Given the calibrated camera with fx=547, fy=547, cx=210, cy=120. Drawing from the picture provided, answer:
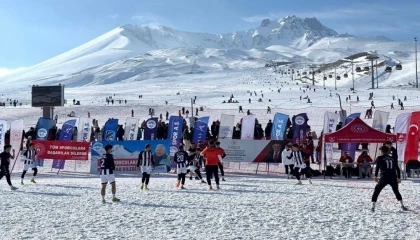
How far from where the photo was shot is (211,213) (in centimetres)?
1106

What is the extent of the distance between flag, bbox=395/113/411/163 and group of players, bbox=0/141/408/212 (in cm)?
338

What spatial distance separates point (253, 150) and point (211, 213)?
1059cm

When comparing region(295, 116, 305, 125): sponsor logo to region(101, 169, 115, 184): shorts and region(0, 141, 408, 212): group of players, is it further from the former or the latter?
region(101, 169, 115, 184): shorts

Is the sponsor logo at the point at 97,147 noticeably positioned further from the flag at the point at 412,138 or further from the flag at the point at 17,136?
the flag at the point at 412,138

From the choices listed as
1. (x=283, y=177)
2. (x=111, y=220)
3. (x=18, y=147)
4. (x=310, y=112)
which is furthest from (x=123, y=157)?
(x=310, y=112)

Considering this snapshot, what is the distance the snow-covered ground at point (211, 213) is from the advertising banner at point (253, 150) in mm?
4276

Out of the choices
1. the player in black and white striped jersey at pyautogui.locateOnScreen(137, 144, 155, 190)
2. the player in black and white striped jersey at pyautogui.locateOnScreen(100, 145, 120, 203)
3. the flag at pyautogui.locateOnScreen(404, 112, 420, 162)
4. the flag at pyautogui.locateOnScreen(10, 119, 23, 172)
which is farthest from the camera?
the flag at pyautogui.locateOnScreen(10, 119, 23, 172)

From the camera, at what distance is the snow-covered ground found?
905cm

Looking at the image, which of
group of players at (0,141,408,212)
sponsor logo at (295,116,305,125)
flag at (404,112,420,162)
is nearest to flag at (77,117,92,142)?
group of players at (0,141,408,212)

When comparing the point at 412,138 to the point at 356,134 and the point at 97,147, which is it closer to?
the point at 356,134

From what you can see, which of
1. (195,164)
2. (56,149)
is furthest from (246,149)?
(56,149)

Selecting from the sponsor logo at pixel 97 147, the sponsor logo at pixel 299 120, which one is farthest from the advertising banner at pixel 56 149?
the sponsor logo at pixel 299 120

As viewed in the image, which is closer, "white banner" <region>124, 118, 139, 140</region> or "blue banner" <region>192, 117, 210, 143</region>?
"blue banner" <region>192, 117, 210, 143</region>

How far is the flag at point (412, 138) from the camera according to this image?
18500 mm
